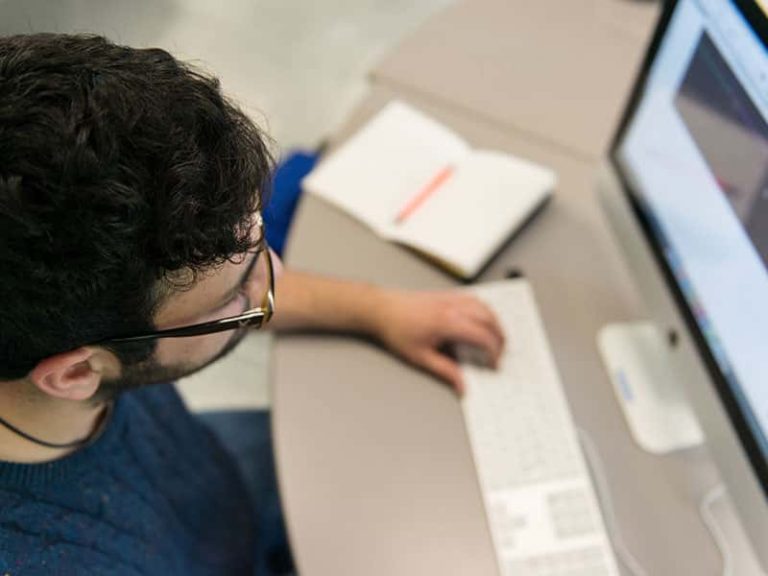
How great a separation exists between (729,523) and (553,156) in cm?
58

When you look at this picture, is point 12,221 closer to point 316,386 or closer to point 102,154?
point 102,154

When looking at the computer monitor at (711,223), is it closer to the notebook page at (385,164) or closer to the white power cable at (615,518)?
the white power cable at (615,518)

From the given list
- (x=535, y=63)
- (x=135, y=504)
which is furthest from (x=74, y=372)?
(x=535, y=63)

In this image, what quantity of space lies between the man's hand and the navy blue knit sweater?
28 cm

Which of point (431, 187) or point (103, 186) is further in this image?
point (431, 187)

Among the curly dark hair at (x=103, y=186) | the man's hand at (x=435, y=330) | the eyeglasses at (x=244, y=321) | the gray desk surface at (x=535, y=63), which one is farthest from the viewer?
the gray desk surface at (x=535, y=63)

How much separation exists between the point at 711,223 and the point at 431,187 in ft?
1.37

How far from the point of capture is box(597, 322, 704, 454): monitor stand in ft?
2.91

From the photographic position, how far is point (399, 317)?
92 centimetres

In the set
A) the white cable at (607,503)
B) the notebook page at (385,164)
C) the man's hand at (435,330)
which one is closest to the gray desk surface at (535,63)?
the notebook page at (385,164)

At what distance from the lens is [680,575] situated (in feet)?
2.60

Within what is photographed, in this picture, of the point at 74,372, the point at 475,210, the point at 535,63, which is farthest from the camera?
the point at 535,63

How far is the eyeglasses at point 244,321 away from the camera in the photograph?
603 millimetres

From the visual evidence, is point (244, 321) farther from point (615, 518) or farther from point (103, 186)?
point (615, 518)
